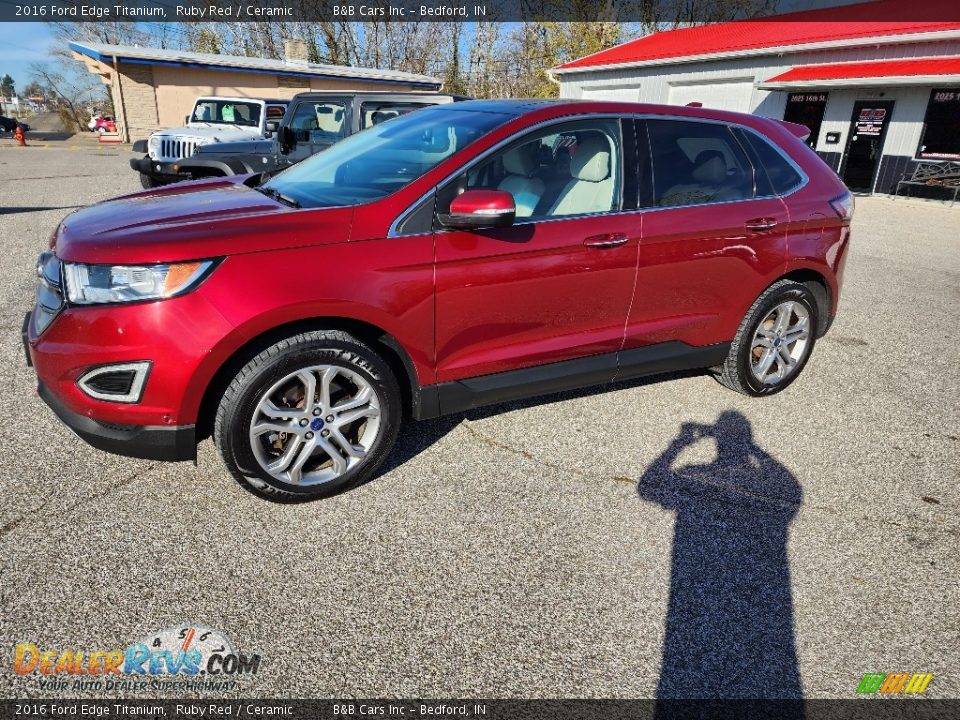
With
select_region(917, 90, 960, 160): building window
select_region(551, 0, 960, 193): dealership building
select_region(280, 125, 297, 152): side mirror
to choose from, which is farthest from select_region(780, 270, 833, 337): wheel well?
select_region(917, 90, 960, 160): building window

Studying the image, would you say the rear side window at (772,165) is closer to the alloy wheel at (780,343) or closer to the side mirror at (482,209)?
the alloy wheel at (780,343)

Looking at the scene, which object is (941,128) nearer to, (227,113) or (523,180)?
(227,113)

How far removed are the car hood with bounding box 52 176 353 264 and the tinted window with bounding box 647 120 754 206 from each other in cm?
178

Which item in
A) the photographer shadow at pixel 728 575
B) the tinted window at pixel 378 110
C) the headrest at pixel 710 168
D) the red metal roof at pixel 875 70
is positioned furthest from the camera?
the red metal roof at pixel 875 70

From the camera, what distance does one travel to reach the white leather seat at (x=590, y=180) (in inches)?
132

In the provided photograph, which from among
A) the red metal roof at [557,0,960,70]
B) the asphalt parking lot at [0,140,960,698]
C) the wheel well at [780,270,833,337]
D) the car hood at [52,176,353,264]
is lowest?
the asphalt parking lot at [0,140,960,698]

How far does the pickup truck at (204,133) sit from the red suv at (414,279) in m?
6.96

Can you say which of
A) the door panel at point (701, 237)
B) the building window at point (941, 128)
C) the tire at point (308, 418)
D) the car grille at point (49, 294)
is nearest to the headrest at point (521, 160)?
the door panel at point (701, 237)

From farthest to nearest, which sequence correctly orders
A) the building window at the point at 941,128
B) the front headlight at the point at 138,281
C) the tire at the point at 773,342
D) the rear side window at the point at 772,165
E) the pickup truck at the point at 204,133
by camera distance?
the building window at the point at 941,128 < the pickup truck at the point at 204,133 < the tire at the point at 773,342 < the rear side window at the point at 772,165 < the front headlight at the point at 138,281

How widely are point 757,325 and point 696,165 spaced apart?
1.09 m

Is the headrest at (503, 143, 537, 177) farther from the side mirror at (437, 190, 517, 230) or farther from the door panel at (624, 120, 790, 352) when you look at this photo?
the door panel at (624, 120, 790, 352)

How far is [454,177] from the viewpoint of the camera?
300 cm

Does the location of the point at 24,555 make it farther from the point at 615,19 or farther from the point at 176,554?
the point at 615,19

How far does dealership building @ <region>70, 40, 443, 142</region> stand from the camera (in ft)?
84.8
